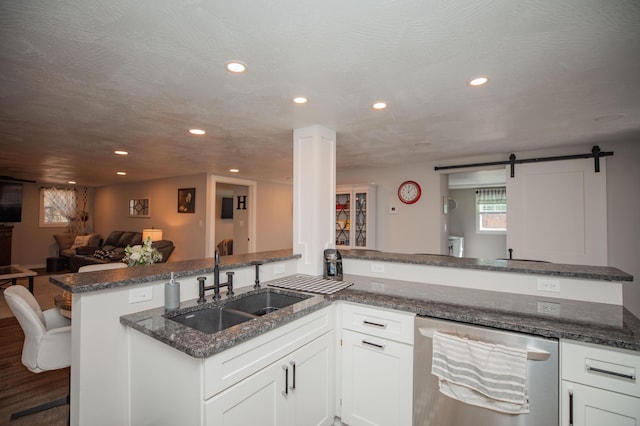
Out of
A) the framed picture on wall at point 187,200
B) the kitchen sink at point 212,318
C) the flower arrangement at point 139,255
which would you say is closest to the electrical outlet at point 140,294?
the kitchen sink at point 212,318

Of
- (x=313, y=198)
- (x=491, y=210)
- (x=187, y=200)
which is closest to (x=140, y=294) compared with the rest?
(x=313, y=198)

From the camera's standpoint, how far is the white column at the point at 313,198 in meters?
2.70

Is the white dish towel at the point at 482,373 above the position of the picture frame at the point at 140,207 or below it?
below

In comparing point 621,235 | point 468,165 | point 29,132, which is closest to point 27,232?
point 29,132

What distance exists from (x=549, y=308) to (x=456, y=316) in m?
0.61

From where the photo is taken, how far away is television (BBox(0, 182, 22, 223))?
6.91 meters

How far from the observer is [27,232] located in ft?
24.9

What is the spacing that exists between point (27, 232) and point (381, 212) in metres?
8.99

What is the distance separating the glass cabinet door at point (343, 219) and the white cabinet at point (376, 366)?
3.17 meters

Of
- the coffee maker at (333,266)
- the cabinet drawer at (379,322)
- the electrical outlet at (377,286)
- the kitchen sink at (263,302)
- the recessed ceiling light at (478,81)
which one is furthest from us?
the coffee maker at (333,266)

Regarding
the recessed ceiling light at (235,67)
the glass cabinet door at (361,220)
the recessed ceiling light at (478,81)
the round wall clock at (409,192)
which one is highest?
the recessed ceiling light at (478,81)

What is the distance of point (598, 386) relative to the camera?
4.27ft

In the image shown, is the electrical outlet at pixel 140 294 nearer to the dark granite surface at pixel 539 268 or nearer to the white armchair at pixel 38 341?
the white armchair at pixel 38 341

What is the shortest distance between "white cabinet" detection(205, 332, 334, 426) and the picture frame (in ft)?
23.0
